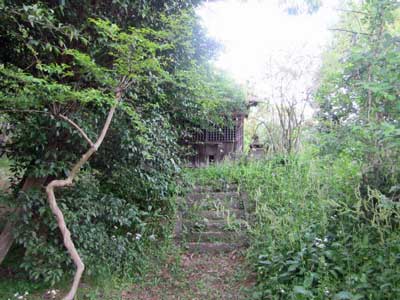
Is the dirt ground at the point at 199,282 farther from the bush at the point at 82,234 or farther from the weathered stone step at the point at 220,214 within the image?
the weathered stone step at the point at 220,214

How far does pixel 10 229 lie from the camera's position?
3.01m

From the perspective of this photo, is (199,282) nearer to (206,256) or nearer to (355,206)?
(206,256)

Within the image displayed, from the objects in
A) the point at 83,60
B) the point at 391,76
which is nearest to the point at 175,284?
the point at 83,60

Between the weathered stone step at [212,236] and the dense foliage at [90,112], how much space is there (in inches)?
14.9

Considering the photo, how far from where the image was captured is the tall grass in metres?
2.30

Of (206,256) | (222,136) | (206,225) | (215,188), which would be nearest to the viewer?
(206,256)

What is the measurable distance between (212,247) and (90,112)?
224 centimetres

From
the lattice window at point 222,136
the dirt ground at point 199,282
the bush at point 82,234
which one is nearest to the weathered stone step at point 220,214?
the dirt ground at point 199,282

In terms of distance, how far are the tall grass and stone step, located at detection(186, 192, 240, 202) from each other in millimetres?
786

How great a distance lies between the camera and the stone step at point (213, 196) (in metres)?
5.06

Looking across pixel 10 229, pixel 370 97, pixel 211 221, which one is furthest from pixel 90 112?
pixel 370 97

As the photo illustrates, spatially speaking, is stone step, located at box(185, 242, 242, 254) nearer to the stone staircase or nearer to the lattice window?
the stone staircase

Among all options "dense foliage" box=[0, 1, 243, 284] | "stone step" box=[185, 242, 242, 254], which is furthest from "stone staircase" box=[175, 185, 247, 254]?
"dense foliage" box=[0, 1, 243, 284]

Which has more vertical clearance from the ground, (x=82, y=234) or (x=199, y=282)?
(x=82, y=234)
